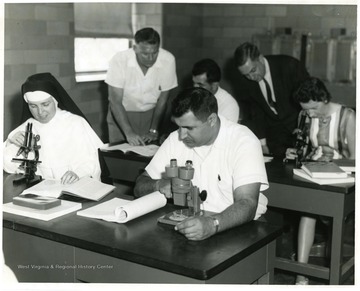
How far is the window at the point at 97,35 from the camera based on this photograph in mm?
5383

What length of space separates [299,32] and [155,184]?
3920 mm

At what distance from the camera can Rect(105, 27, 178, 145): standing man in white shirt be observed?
176 inches

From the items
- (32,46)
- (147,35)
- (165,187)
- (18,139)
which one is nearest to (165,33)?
(32,46)

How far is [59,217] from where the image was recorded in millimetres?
2418

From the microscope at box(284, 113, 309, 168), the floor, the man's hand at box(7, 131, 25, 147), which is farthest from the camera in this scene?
the floor

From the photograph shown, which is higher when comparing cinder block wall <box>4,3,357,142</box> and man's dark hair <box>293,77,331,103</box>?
cinder block wall <box>4,3,357,142</box>

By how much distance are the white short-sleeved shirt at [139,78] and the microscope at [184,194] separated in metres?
2.23

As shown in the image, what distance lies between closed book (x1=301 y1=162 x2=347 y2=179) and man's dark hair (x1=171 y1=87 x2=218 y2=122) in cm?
92

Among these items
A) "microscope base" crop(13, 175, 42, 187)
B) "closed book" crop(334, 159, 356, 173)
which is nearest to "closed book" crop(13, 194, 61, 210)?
"microscope base" crop(13, 175, 42, 187)

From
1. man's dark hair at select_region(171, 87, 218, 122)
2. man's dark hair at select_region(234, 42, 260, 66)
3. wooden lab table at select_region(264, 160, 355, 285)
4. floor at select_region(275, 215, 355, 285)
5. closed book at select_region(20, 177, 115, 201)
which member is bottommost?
floor at select_region(275, 215, 355, 285)

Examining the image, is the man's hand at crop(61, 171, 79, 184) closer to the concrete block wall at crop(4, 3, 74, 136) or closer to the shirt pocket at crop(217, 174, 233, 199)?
the shirt pocket at crop(217, 174, 233, 199)

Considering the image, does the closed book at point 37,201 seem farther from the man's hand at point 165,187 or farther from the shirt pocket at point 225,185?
the shirt pocket at point 225,185

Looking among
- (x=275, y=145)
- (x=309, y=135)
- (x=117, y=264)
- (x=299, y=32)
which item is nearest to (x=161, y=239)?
(x=117, y=264)

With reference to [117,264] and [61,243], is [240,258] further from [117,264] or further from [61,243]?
[61,243]
